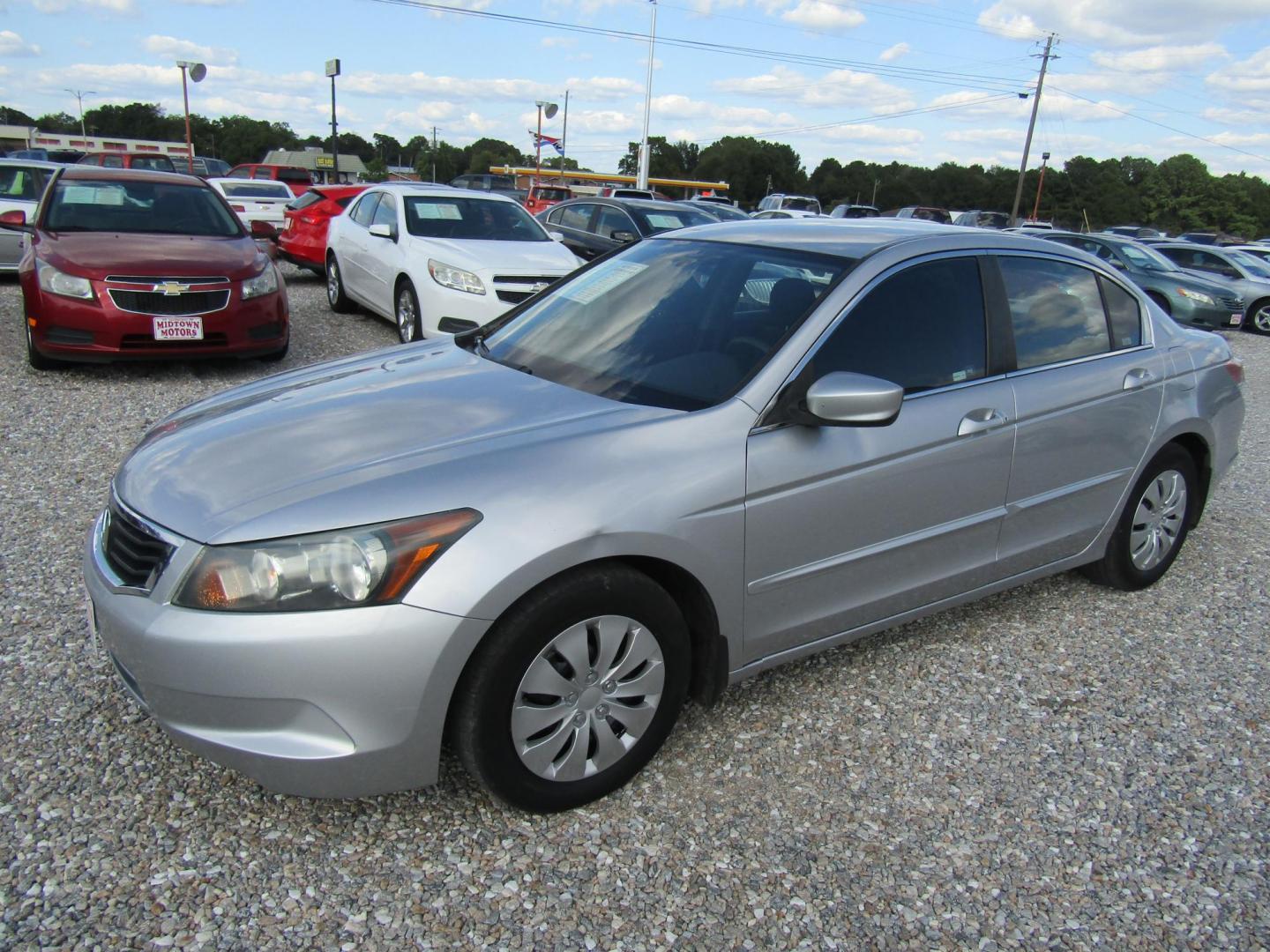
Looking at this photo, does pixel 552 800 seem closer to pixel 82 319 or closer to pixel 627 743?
pixel 627 743

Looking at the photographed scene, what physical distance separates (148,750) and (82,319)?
199 inches

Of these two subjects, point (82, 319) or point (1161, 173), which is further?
point (1161, 173)

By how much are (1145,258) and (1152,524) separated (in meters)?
13.9

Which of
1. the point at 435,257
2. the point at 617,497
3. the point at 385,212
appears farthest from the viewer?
the point at 385,212

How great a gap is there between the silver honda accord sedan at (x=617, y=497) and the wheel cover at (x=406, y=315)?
505cm

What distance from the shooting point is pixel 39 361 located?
7117 mm

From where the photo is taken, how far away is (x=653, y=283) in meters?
3.42

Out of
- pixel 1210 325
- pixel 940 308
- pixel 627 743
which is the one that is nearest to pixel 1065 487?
pixel 940 308

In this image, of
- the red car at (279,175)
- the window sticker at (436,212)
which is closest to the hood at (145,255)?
the window sticker at (436,212)

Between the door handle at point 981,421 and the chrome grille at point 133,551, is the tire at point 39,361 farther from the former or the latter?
the door handle at point 981,421

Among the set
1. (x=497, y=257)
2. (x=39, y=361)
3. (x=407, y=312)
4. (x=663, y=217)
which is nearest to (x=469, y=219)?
(x=497, y=257)

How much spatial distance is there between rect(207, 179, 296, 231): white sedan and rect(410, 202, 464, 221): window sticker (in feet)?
31.2

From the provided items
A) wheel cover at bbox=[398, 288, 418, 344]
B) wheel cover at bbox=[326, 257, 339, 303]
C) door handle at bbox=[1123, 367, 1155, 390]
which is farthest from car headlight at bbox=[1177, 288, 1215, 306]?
door handle at bbox=[1123, 367, 1155, 390]

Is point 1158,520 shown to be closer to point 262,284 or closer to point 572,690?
point 572,690
